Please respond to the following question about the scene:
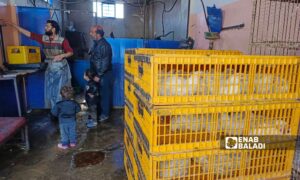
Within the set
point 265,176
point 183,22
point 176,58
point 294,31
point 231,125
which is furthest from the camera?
point 183,22

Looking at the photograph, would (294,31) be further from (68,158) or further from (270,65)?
(68,158)

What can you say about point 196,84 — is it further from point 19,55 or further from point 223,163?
point 19,55

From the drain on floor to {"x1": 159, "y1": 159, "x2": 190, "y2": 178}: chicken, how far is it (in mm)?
1383

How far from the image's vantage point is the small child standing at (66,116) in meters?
2.71

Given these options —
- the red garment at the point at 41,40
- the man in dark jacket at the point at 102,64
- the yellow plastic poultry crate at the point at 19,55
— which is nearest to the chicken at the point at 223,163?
the man in dark jacket at the point at 102,64

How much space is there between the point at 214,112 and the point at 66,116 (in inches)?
81.0

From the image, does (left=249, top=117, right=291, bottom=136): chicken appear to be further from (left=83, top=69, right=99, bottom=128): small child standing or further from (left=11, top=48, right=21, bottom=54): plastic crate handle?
(left=11, top=48, right=21, bottom=54): plastic crate handle

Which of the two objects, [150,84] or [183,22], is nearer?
[150,84]

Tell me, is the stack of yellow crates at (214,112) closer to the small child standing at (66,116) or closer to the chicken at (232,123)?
the chicken at (232,123)

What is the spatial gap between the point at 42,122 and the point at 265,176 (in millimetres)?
3345

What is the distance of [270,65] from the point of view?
1.26 m

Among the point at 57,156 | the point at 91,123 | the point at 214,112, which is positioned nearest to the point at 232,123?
the point at 214,112

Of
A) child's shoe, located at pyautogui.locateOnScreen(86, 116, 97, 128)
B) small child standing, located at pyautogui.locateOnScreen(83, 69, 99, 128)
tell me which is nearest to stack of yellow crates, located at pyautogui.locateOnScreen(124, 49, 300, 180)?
child's shoe, located at pyautogui.locateOnScreen(86, 116, 97, 128)

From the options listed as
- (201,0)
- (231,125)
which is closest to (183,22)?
(201,0)
